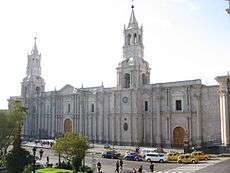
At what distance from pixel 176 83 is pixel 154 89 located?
3821 mm

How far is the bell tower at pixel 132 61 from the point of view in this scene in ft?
180

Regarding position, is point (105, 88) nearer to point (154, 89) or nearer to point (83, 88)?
point (83, 88)

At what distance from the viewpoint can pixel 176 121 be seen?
51.3 meters

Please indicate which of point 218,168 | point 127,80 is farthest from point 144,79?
point 218,168

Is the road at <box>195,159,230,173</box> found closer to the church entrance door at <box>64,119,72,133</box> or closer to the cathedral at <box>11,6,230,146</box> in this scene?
the cathedral at <box>11,6,230,146</box>

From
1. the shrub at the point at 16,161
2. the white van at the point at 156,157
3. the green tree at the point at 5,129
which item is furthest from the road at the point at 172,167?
the shrub at the point at 16,161

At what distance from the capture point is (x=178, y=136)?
169 ft

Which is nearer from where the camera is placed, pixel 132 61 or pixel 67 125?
pixel 132 61

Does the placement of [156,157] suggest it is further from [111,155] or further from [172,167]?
[111,155]

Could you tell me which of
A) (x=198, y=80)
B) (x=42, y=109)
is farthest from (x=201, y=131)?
(x=42, y=109)

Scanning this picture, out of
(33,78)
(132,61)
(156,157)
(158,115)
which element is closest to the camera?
(156,157)

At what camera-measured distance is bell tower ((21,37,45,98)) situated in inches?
2921

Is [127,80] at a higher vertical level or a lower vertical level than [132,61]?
lower

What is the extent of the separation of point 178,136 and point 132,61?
14.4 m
